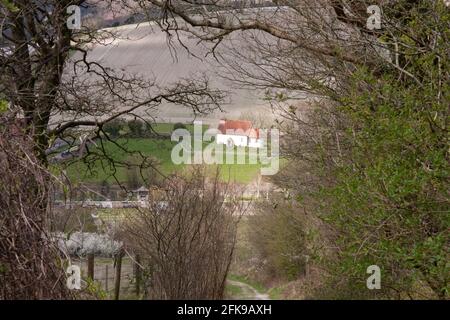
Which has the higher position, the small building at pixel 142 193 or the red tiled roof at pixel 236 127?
the red tiled roof at pixel 236 127

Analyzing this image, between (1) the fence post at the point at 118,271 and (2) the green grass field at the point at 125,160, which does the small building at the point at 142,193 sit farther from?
(1) the fence post at the point at 118,271

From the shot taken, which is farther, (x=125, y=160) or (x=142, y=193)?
(x=125, y=160)

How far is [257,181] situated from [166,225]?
327 inches

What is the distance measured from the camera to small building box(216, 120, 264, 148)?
16.4m

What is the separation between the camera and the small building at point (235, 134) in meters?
16.4

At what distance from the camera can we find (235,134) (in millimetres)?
18453

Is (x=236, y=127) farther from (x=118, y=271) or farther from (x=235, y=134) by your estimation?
(x=118, y=271)

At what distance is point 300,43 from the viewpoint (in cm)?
884

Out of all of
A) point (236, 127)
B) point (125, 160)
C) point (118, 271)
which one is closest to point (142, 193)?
point (125, 160)

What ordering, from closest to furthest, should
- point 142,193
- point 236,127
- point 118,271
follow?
point 142,193, point 118,271, point 236,127

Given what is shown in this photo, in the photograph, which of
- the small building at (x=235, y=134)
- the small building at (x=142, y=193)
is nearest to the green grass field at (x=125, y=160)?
the small building at (x=142, y=193)
